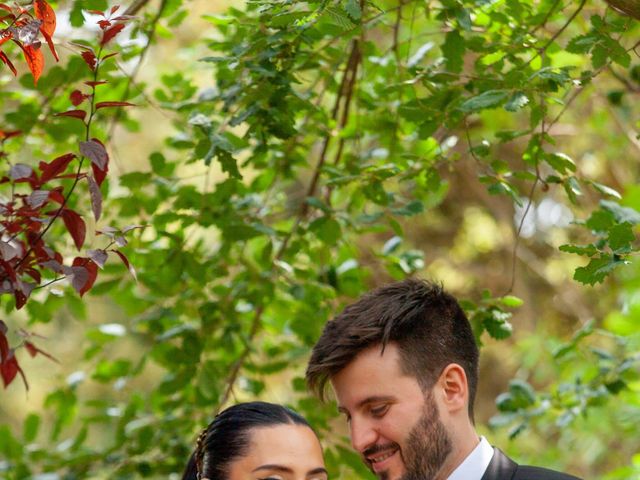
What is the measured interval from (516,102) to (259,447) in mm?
1154

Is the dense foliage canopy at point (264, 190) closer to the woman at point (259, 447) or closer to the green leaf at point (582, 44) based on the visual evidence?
the green leaf at point (582, 44)

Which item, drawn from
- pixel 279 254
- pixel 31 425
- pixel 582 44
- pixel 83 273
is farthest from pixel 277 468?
pixel 31 425

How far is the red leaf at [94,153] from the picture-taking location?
2.25 metres

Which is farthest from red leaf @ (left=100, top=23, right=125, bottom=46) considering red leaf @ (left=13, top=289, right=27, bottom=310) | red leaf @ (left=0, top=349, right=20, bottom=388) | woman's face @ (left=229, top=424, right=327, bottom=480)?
woman's face @ (left=229, top=424, right=327, bottom=480)

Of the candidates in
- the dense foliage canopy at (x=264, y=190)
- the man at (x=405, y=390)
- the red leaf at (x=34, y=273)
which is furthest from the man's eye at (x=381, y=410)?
the red leaf at (x=34, y=273)

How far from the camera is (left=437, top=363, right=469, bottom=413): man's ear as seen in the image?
2.69 meters

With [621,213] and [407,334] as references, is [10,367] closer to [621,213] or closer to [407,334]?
[407,334]

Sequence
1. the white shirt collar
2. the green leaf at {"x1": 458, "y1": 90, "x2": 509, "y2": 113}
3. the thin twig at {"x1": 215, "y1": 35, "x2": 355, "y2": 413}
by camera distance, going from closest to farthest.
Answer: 1. the white shirt collar
2. the green leaf at {"x1": 458, "y1": 90, "x2": 509, "y2": 113}
3. the thin twig at {"x1": 215, "y1": 35, "x2": 355, "y2": 413}

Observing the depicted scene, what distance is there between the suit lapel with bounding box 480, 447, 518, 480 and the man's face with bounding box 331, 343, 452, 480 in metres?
0.13

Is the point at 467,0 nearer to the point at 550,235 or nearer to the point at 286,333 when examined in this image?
the point at 286,333

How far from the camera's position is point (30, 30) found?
7.32 feet

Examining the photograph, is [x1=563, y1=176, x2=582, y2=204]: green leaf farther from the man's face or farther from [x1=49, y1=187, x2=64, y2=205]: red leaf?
[x1=49, y1=187, x2=64, y2=205]: red leaf

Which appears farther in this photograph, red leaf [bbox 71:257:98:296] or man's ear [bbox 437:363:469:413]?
man's ear [bbox 437:363:469:413]

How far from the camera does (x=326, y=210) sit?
3.66 meters
